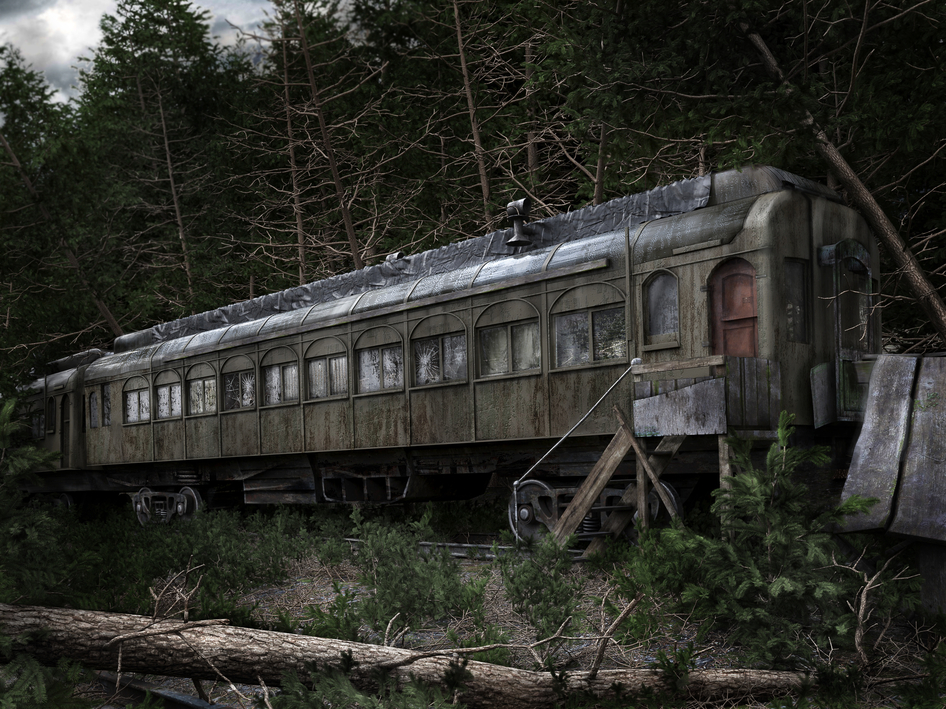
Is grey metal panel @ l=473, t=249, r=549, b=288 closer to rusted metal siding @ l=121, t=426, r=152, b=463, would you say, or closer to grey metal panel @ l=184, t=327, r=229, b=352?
grey metal panel @ l=184, t=327, r=229, b=352

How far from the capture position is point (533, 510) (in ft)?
33.8

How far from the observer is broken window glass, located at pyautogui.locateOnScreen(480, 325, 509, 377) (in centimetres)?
1059

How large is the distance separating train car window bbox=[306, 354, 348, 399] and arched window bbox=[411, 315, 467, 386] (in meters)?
1.54

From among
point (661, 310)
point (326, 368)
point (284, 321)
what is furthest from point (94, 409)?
point (661, 310)

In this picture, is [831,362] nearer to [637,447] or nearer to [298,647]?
[637,447]

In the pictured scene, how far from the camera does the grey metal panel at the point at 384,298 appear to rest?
12.2 m

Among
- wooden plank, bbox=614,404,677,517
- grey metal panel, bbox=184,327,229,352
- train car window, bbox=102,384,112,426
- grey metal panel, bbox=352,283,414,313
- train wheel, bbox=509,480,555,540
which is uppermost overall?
grey metal panel, bbox=352,283,414,313

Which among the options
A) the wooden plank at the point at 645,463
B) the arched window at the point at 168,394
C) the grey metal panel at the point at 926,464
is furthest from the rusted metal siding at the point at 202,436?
the grey metal panel at the point at 926,464

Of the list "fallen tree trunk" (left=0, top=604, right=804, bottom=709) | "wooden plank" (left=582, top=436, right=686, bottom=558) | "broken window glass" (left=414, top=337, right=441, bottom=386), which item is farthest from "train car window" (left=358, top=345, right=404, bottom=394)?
"fallen tree trunk" (left=0, top=604, right=804, bottom=709)

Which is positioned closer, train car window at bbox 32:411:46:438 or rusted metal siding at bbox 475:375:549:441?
rusted metal siding at bbox 475:375:549:441

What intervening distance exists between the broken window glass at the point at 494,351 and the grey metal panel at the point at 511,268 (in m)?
0.59

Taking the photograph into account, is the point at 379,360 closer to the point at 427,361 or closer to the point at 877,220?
the point at 427,361

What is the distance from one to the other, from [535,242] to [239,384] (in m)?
6.21

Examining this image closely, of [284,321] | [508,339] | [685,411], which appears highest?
[284,321]
